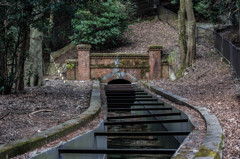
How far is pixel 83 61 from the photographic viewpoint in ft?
61.4

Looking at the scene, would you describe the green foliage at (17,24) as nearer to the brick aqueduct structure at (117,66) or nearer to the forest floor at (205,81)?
the forest floor at (205,81)

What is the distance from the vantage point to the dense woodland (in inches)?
316

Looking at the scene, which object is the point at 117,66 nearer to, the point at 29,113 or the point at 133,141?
the point at 133,141

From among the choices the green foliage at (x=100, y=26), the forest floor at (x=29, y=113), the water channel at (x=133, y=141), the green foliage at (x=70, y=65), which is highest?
the green foliage at (x=100, y=26)

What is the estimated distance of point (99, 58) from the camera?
61.8 ft

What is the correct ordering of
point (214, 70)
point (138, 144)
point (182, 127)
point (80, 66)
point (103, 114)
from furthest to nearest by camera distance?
point (80, 66)
point (214, 70)
point (138, 144)
point (103, 114)
point (182, 127)

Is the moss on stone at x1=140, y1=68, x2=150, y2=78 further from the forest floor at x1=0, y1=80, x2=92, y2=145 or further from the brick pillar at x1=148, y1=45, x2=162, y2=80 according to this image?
the forest floor at x1=0, y1=80, x2=92, y2=145

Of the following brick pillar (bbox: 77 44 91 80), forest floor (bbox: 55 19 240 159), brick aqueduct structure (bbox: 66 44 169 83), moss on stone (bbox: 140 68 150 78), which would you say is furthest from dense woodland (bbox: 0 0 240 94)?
moss on stone (bbox: 140 68 150 78)

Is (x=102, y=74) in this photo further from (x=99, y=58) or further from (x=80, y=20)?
(x=80, y=20)

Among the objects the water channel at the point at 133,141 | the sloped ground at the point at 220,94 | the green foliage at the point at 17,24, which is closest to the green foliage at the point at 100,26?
the sloped ground at the point at 220,94

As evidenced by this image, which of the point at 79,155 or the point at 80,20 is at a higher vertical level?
the point at 80,20

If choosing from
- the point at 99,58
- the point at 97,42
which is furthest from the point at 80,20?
the point at 99,58

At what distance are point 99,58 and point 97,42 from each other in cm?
262

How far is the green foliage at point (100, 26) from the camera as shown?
→ 21.2m
